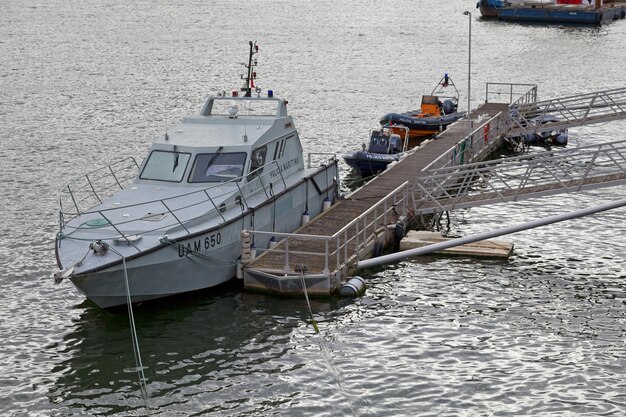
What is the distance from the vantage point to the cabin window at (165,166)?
29.2 m

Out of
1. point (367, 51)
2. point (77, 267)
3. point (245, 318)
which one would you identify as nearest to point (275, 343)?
point (245, 318)

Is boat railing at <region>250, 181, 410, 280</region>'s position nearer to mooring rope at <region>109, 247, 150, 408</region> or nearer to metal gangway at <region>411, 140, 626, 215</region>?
metal gangway at <region>411, 140, 626, 215</region>

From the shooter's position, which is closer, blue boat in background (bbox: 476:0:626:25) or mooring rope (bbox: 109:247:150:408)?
mooring rope (bbox: 109:247:150:408)

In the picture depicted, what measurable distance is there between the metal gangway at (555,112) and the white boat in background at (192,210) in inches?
675

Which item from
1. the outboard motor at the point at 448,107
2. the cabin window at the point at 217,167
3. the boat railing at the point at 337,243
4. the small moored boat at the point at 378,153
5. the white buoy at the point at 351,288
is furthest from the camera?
the outboard motor at the point at 448,107

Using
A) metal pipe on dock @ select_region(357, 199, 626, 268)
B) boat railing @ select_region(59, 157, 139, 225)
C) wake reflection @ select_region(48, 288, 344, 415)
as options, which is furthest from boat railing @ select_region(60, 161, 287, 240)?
boat railing @ select_region(59, 157, 139, 225)

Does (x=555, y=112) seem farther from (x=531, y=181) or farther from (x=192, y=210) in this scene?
(x=192, y=210)

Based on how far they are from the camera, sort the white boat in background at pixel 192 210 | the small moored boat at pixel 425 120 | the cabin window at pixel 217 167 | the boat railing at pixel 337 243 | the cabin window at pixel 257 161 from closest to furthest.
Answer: the white boat in background at pixel 192 210 → the boat railing at pixel 337 243 → the cabin window at pixel 217 167 → the cabin window at pixel 257 161 → the small moored boat at pixel 425 120

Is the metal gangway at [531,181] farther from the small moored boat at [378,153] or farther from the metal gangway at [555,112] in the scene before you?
the metal gangway at [555,112]

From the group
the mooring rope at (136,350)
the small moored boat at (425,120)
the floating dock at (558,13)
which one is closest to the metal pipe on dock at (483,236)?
the mooring rope at (136,350)

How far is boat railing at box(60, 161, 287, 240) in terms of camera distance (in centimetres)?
2645

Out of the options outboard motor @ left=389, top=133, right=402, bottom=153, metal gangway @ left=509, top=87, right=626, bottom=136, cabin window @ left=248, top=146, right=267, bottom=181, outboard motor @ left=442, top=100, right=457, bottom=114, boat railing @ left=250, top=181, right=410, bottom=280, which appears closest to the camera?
boat railing @ left=250, top=181, right=410, bottom=280

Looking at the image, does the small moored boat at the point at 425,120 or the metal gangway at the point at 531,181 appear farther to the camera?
the small moored boat at the point at 425,120

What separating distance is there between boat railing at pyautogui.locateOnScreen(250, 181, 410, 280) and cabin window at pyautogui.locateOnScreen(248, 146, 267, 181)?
1896 mm
